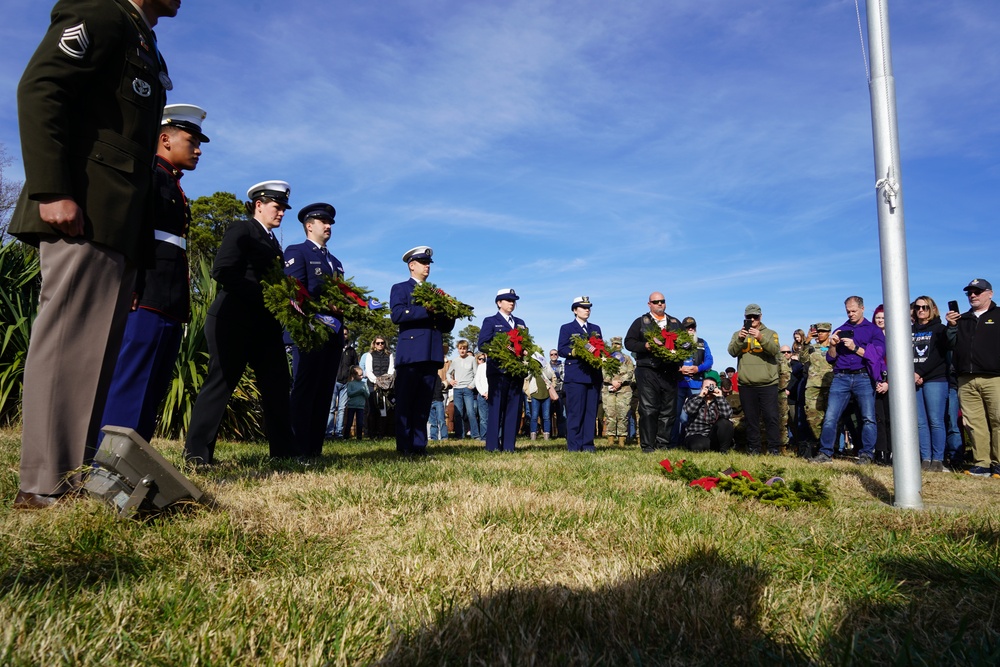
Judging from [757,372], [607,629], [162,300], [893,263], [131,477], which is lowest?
[607,629]

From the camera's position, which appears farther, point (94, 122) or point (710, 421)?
point (710, 421)

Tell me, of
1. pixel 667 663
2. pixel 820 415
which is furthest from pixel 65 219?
pixel 820 415

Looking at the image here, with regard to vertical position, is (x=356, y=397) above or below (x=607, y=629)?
above

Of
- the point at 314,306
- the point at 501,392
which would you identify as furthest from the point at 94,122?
the point at 501,392

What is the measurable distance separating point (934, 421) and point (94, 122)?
9.75 m

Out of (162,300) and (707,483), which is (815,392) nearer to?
(707,483)

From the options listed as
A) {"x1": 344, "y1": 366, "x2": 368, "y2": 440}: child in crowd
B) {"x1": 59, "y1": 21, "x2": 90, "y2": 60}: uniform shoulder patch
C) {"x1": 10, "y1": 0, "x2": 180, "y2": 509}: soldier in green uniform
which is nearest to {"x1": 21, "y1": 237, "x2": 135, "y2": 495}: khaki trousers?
{"x1": 10, "y1": 0, "x2": 180, "y2": 509}: soldier in green uniform

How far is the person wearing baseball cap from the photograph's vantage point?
5.05 metres

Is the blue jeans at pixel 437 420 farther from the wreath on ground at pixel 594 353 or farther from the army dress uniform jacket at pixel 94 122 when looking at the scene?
the army dress uniform jacket at pixel 94 122

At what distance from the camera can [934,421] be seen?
8641 mm

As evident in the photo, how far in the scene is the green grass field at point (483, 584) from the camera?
1.69 m

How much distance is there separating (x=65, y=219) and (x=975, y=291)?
9697 millimetres

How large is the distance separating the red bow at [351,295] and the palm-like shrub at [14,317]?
14.0 feet

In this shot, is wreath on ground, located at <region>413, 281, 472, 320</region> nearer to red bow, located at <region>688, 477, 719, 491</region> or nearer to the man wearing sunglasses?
red bow, located at <region>688, 477, 719, 491</region>
